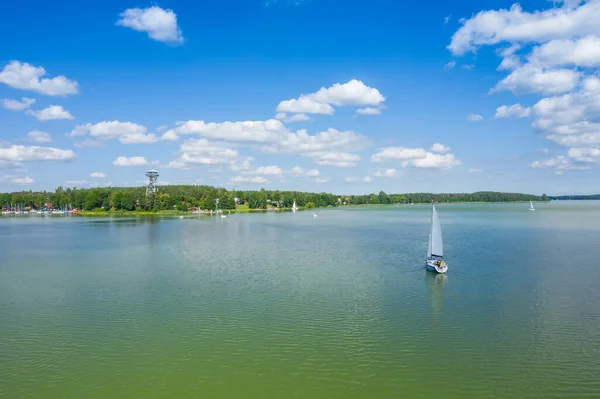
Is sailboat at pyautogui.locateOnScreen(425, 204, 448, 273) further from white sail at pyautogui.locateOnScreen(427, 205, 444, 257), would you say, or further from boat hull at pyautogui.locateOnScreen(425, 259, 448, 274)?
boat hull at pyautogui.locateOnScreen(425, 259, 448, 274)

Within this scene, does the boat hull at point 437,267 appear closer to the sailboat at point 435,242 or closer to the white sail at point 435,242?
the sailboat at point 435,242

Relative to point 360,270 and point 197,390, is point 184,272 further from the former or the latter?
point 197,390

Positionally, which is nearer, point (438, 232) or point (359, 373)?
point (359, 373)

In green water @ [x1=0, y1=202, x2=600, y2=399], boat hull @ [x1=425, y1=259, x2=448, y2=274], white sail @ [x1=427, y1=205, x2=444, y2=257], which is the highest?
white sail @ [x1=427, y1=205, x2=444, y2=257]

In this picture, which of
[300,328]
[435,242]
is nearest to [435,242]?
[435,242]

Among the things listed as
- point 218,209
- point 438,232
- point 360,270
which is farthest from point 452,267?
point 218,209

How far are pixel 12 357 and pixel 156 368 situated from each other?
25.1 ft

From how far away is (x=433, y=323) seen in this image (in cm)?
2489

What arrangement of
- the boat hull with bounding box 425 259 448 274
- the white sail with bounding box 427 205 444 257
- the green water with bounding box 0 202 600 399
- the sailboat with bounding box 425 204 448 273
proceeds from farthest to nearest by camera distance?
the white sail with bounding box 427 205 444 257 < the sailboat with bounding box 425 204 448 273 < the boat hull with bounding box 425 259 448 274 < the green water with bounding box 0 202 600 399

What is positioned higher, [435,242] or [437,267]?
[435,242]

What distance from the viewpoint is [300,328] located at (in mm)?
23969

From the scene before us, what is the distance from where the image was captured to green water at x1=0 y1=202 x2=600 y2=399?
17562mm

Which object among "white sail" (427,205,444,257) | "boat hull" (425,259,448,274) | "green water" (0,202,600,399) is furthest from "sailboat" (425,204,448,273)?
"green water" (0,202,600,399)

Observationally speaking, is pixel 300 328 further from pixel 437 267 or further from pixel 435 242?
pixel 435 242
